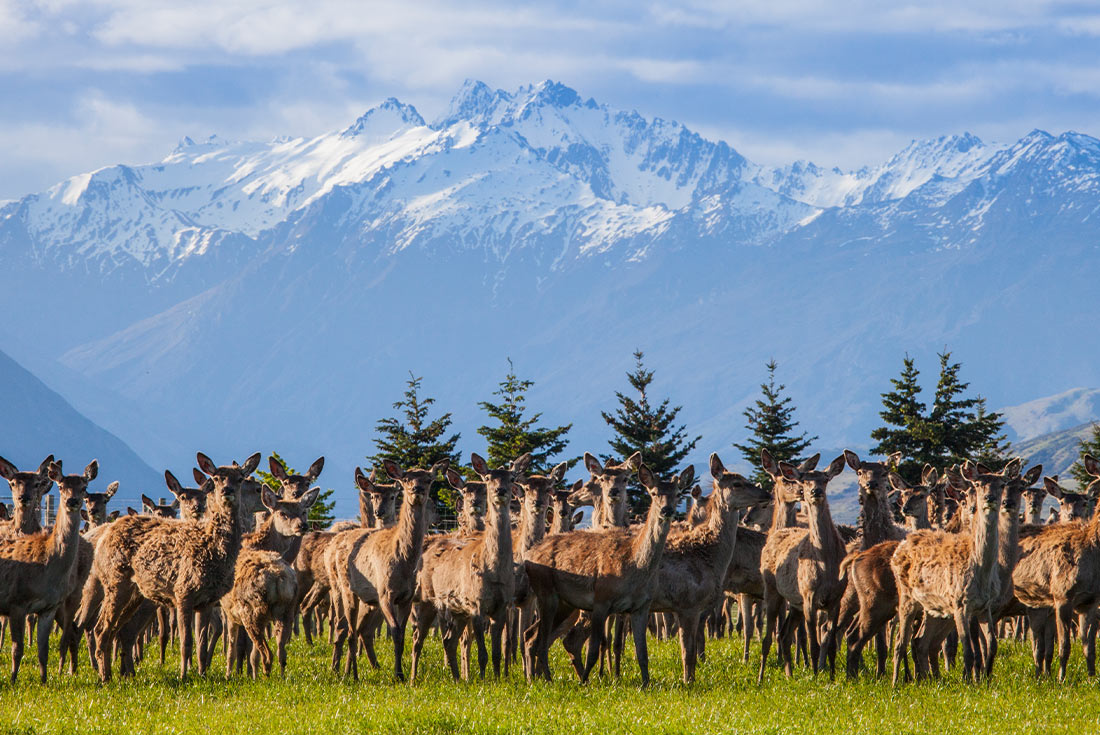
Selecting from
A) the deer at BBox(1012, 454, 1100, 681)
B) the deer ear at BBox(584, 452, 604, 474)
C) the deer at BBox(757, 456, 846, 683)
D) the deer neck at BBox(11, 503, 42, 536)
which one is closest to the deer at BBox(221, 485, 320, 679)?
the deer neck at BBox(11, 503, 42, 536)

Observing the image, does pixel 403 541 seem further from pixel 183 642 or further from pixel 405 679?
pixel 183 642

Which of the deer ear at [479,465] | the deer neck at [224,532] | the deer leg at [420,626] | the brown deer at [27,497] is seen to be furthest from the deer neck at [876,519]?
the brown deer at [27,497]

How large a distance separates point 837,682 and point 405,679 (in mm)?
5841

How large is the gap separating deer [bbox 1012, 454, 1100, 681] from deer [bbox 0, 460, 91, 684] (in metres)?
12.8

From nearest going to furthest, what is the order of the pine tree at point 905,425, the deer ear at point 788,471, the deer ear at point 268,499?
the deer ear at point 788,471 → the deer ear at point 268,499 → the pine tree at point 905,425

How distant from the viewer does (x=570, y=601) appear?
1991 cm

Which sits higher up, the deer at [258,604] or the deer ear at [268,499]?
the deer ear at [268,499]

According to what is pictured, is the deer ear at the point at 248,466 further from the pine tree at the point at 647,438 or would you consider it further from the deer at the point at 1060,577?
the pine tree at the point at 647,438

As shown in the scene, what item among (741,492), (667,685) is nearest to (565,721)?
(667,685)

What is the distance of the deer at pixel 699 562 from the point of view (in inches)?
775

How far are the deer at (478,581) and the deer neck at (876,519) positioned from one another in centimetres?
561

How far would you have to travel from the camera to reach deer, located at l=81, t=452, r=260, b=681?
19.6 metres

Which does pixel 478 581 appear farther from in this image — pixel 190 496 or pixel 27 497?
pixel 27 497

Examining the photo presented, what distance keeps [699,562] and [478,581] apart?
310 cm
